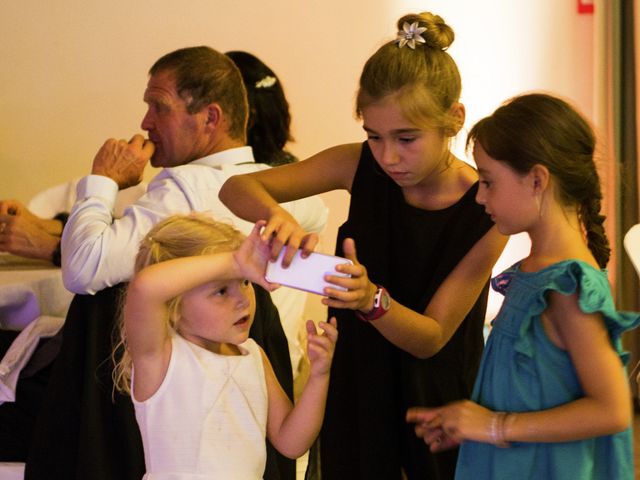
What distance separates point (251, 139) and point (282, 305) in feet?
1.89

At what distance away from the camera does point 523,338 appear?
1.54 m

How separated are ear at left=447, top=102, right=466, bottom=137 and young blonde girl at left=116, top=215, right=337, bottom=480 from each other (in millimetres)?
Answer: 426

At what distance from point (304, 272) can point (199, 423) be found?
33cm

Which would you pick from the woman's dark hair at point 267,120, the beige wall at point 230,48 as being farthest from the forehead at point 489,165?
the beige wall at point 230,48

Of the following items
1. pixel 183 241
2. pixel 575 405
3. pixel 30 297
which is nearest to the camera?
pixel 575 405

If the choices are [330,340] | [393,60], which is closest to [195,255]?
[330,340]

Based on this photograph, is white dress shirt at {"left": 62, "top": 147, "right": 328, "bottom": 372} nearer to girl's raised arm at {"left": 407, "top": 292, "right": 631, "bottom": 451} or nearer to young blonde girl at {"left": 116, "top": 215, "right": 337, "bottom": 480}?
young blonde girl at {"left": 116, "top": 215, "right": 337, "bottom": 480}

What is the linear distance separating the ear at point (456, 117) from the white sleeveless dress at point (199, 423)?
1.90 feet

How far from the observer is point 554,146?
1.55 metres

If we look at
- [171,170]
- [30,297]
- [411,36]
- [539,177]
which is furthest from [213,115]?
[539,177]

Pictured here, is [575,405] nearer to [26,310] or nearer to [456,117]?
[456,117]

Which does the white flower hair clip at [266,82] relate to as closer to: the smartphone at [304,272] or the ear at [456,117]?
the ear at [456,117]

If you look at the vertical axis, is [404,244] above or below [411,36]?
below

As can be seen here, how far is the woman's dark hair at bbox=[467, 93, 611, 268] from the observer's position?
1.55m
